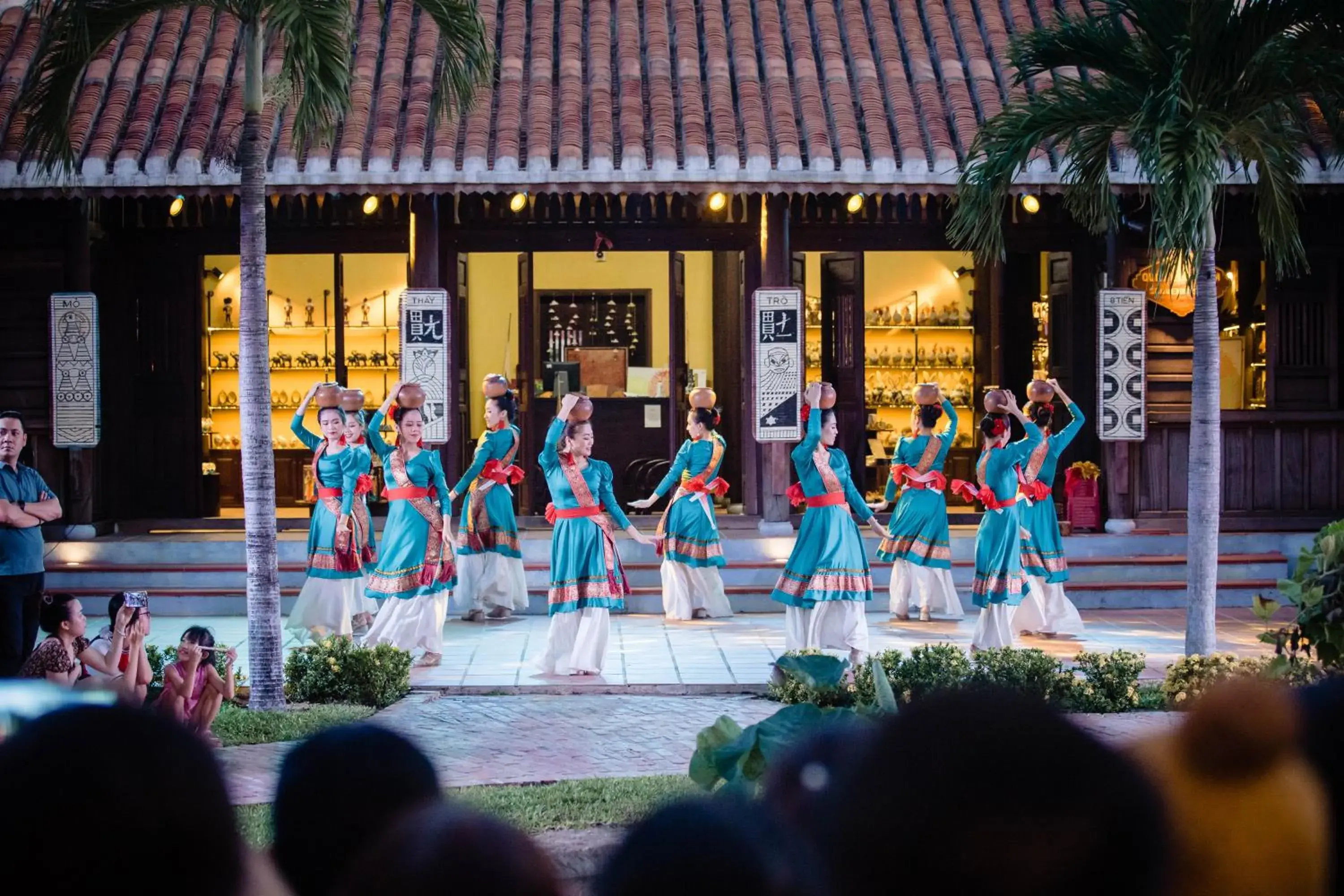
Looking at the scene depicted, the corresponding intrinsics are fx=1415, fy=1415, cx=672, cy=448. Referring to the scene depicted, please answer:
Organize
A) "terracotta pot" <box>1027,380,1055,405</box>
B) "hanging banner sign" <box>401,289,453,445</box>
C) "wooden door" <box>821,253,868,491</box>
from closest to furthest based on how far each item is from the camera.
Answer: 1. "terracotta pot" <box>1027,380,1055,405</box>
2. "hanging banner sign" <box>401,289,453,445</box>
3. "wooden door" <box>821,253,868,491</box>

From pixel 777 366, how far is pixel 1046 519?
3.01 metres

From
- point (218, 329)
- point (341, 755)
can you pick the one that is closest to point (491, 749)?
point (341, 755)

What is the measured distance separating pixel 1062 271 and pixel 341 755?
1352 centimetres

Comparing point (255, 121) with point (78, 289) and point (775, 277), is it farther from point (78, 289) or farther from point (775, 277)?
point (775, 277)

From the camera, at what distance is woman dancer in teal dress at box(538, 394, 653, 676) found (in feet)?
29.2

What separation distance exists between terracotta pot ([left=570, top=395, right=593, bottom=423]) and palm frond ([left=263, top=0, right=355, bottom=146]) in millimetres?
2242

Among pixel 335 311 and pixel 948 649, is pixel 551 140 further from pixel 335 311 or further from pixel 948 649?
pixel 948 649

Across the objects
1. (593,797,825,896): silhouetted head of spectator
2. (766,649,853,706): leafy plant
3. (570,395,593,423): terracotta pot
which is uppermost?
(570,395,593,423): terracotta pot

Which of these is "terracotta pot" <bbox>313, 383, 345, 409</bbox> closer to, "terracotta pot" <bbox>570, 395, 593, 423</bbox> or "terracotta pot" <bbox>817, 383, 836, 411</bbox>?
"terracotta pot" <bbox>570, 395, 593, 423</bbox>

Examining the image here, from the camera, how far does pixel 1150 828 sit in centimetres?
119

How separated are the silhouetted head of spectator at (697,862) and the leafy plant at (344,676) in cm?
746

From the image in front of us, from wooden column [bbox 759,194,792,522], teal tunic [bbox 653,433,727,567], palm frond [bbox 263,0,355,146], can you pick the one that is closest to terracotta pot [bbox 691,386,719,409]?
teal tunic [bbox 653,433,727,567]

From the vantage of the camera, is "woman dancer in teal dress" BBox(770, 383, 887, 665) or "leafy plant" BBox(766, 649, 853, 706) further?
"woman dancer in teal dress" BBox(770, 383, 887, 665)

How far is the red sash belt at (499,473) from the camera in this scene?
450 inches
